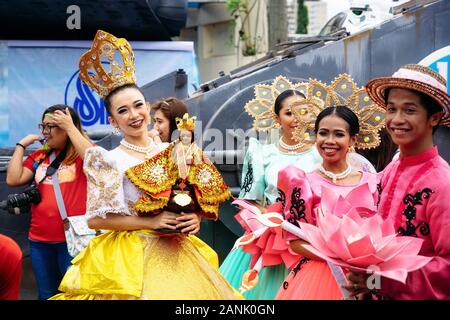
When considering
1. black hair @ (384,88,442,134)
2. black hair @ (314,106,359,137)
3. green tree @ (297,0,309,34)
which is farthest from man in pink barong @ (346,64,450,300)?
green tree @ (297,0,309,34)

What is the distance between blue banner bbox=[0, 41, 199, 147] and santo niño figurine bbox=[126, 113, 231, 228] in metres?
7.02

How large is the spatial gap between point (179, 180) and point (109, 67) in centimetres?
90

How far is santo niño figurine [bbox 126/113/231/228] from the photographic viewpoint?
14.9ft

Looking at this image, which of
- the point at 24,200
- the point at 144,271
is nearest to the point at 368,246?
the point at 144,271

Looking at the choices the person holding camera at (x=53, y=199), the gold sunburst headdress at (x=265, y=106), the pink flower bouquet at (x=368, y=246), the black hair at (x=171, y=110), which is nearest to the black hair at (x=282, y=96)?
the gold sunburst headdress at (x=265, y=106)

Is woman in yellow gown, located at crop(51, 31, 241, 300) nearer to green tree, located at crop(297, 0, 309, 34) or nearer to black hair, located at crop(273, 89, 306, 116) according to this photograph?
black hair, located at crop(273, 89, 306, 116)

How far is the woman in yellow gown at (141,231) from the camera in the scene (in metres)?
4.46

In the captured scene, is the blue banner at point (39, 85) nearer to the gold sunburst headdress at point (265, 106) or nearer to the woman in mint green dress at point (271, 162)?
the gold sunburst headdress at point (265, 106)

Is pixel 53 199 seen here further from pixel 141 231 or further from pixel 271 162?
pixel 141 231

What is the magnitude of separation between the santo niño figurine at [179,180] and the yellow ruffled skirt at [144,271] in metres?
0.18

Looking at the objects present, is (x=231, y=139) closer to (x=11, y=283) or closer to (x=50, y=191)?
(x=50, y=191)

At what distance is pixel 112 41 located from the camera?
5.17 m

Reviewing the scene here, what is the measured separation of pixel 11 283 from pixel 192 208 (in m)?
1.58
